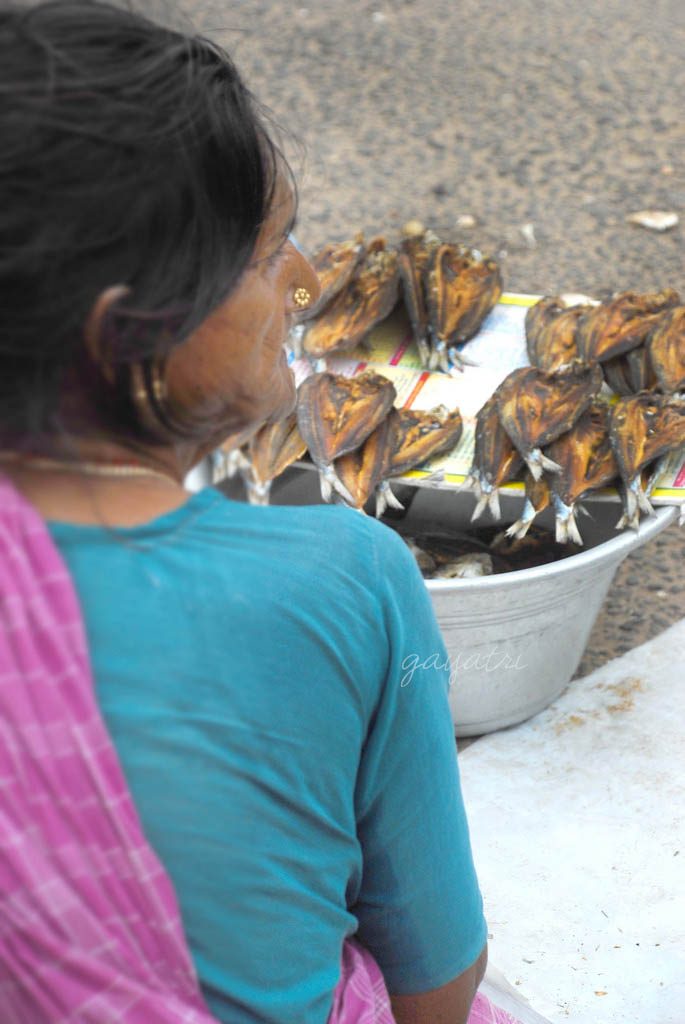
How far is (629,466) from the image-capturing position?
2.13 meters

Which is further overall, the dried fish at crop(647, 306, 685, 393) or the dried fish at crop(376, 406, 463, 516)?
the dried fish at crop(647, 306, 685, 393)

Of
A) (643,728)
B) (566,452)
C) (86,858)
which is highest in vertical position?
(86,858)

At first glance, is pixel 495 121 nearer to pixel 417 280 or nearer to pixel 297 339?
pixel 417 280

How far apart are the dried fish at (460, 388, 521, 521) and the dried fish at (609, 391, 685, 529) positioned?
0.22 metres

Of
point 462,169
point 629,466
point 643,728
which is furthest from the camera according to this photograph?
point 462,169

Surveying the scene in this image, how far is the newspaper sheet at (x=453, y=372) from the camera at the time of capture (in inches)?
91.0

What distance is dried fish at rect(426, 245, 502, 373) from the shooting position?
2617mm

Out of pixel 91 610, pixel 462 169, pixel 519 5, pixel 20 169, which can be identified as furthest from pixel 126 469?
pixel 519 5

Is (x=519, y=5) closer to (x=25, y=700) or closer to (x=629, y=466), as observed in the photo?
(x=629, y=466)

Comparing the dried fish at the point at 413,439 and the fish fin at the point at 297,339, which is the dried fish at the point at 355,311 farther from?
the dried fish at the point at 413,439

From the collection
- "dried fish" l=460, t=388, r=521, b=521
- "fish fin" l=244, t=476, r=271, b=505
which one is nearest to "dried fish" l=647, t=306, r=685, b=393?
"dried fish" l=460, t=388, r=521, b=521

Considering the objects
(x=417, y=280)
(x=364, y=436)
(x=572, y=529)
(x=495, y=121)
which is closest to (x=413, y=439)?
(x=364, y=436)

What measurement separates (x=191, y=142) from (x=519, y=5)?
610cm

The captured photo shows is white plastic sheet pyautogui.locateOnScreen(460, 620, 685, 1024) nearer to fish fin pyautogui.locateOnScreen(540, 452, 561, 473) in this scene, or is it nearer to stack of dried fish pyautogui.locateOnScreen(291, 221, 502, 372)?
fish fin pyautogui.locateOnScreen(540, 452, 561, 473)
